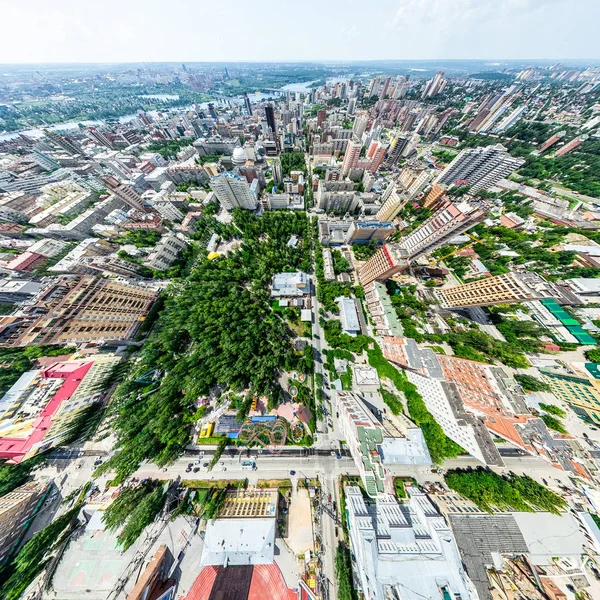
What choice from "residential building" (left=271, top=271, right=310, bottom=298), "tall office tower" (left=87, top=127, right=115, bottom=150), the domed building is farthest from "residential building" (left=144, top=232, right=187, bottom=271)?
"tall office tower" (left=87, top=127, right=115, bottom=150)

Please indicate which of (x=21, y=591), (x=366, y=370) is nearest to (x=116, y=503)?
(x=21, y=591)

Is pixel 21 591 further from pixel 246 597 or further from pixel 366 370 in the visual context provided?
pixel 366 370

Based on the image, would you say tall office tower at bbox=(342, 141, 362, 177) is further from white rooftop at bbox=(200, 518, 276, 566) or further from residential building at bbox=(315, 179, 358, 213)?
white rooftop at bbox=(200, 518, 276, 566)

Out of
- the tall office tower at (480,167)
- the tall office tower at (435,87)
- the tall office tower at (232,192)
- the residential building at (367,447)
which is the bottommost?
the residential building at (367,447)

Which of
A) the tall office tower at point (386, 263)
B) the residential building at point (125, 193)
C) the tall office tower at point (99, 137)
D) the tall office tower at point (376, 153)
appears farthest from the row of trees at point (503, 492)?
the tall office tower at point (99, 137)

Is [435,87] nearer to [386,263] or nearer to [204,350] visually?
[386,263]

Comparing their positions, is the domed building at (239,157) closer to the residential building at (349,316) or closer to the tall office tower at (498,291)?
the residential building at (349,316)
